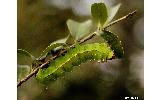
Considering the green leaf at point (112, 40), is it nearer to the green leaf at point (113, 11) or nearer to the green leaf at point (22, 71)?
the green leaf at point (113, 11)

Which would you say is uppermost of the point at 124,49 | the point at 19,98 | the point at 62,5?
the point at 62,5

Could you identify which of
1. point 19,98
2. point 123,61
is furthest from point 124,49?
point 19,98

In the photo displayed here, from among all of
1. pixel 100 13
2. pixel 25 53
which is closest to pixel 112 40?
pixel 100 13

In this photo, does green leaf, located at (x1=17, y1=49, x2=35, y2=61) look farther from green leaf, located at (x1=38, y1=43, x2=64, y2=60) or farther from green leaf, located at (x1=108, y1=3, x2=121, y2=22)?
green leaf, located at (x1=108, y1=3, x2=121, y2=22)

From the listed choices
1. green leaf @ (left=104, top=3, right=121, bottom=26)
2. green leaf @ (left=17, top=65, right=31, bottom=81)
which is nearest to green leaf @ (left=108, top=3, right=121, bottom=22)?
green leaf @ (left=104, top=3, right=121, bottom=26)

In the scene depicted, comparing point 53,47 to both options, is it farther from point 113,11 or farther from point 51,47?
point 113,11
